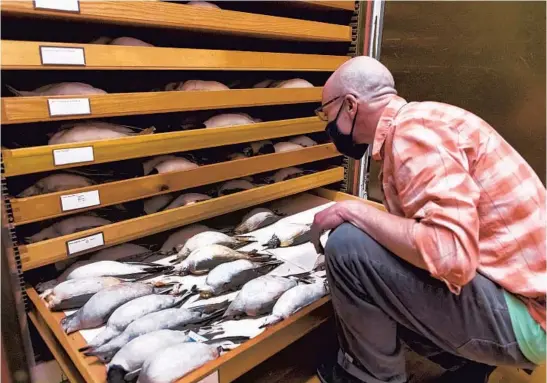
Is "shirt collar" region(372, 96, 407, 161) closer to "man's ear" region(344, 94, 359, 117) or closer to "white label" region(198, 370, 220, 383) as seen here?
"man's ear" region(344, 94, 359, 117)

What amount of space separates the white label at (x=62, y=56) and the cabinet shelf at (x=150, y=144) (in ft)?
0.80

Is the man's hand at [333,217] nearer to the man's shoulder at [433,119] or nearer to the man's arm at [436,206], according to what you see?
the man's arm at [436,206]

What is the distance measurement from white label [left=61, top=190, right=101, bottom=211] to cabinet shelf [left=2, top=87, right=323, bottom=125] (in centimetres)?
25

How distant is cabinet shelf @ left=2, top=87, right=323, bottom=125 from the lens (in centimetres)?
119

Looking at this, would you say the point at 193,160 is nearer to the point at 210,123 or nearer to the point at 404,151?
the point at 210,123

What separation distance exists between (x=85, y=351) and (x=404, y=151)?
99 centimetres

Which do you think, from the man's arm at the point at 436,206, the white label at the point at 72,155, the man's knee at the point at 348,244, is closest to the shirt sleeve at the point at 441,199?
the man's arm at the point at 436,206

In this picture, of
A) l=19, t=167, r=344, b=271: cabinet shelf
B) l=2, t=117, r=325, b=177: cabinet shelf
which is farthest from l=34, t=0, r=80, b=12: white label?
l=19, t=167, r=344, b=271: cabinet shelf

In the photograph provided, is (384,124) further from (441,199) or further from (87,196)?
(87,196)

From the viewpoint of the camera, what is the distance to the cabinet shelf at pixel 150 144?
4.02ft

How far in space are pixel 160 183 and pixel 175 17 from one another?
0.57m

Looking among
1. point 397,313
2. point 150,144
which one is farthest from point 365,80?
point 150,144

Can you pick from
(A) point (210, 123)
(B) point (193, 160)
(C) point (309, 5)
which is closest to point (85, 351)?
(B) point (193, 160)

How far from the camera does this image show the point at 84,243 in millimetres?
1403
